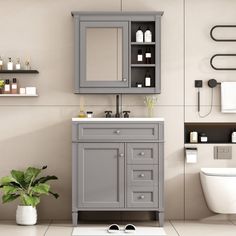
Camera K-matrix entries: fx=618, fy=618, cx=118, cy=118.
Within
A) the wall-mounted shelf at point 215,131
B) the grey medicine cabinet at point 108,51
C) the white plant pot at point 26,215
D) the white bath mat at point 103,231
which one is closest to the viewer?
the white bath mat at point 103,231

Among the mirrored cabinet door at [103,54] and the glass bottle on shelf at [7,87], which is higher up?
the mirrored cabinet door at [103,54]

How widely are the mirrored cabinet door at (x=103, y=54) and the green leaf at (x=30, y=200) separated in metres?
1.19

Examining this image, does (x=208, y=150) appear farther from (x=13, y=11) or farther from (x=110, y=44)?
(x=13, y=11)

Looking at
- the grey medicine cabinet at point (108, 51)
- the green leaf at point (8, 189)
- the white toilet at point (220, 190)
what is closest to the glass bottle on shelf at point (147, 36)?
the grey medicine cabinet at point (108, 51)

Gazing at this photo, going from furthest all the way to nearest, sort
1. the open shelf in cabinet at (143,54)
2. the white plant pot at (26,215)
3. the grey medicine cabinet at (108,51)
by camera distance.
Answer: the open shelf in cabinet at (143,54), the grey medicine cabinet at (108,51), the white plant pot at (26,215)

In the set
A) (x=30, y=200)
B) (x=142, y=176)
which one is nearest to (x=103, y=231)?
(x=142, y=176)

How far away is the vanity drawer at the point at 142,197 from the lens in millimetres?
5848

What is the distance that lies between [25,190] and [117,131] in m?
1.06

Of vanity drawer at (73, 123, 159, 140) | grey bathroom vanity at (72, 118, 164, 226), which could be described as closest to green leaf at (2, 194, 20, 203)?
grey bathroom vanity at (72, 118, 164, 226)

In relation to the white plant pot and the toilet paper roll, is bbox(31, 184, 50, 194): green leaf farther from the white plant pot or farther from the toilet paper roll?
the toilet paper roll

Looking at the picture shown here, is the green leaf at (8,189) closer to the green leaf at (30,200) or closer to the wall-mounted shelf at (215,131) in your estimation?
the green leaf at (30,200)

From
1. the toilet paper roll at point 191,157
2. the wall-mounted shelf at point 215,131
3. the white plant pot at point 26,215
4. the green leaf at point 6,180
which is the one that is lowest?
the white plant pot at point 26,215

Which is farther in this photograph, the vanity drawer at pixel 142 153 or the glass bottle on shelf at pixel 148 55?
the glass bottle on shelf at pixel 148 55

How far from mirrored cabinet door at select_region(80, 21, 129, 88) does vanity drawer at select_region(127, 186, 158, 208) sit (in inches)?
40.9
